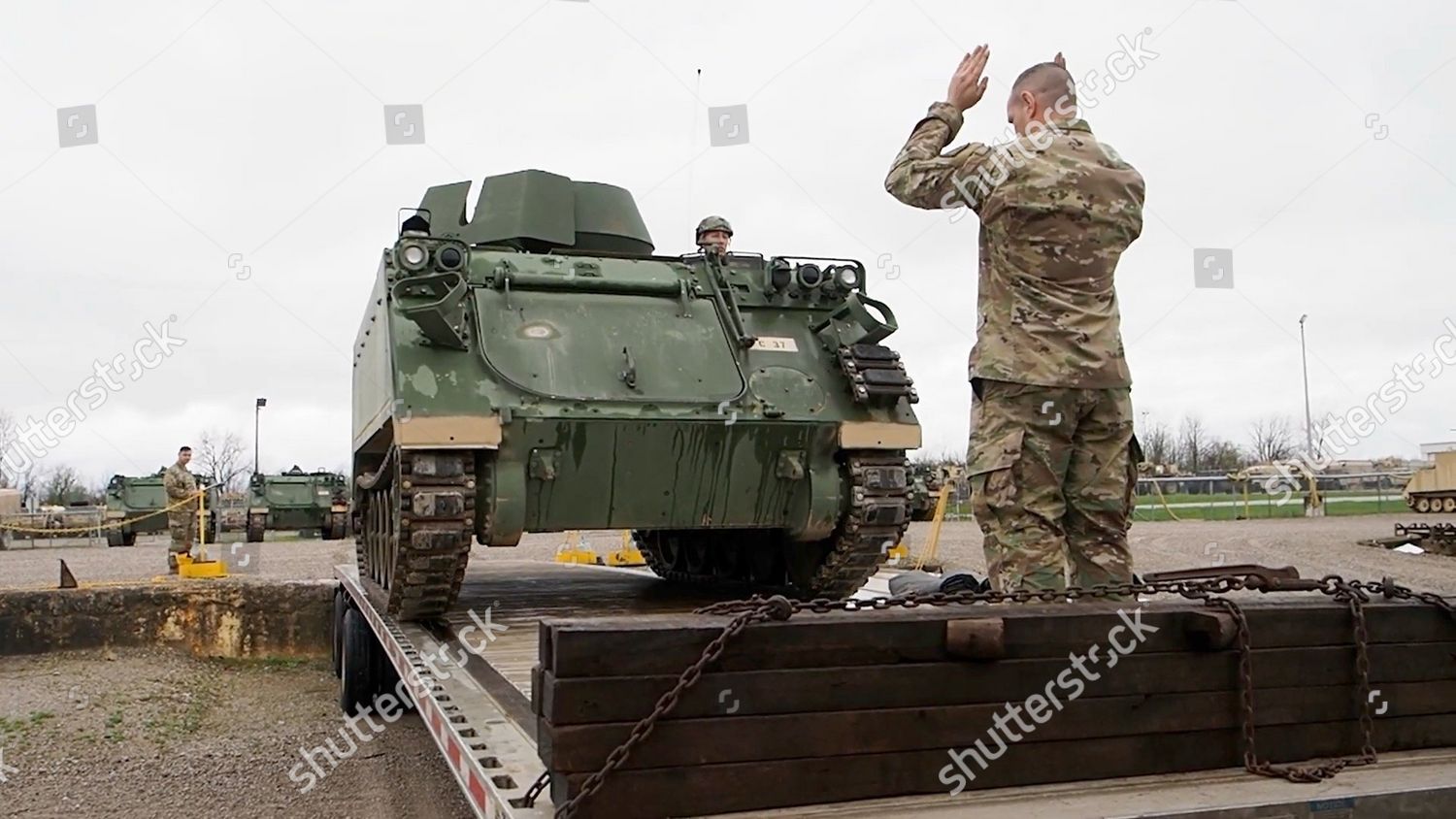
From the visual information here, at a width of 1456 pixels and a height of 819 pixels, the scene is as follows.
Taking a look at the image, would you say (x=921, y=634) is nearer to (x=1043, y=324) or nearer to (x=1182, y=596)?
(x=1182, y=596)

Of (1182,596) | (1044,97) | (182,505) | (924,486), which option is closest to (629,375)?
(1044,97)

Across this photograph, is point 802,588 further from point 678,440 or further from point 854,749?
point 854,749

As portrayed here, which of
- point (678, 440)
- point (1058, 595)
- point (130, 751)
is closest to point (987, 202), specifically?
point (1058, 595)

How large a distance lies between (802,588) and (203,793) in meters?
3.67

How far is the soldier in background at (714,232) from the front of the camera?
31.1ft

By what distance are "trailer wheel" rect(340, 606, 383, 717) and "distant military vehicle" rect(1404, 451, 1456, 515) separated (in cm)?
2072

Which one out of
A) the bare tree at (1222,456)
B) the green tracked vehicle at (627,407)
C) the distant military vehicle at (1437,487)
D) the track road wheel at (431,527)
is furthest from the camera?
the bare tree at (1222,456)

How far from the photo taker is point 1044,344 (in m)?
3.29

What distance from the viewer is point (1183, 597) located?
2.99 metres

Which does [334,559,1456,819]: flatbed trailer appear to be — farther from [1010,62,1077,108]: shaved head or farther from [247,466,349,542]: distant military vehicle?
[247,466,349,542]: distant military vehicle

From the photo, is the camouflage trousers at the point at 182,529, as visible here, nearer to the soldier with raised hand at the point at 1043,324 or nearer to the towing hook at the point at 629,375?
the towing hook at the point at 629,375

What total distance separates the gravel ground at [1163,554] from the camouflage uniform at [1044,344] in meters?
8.78
